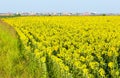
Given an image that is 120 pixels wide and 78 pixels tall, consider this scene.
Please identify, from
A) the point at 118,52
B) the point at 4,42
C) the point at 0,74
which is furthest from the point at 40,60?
the point at 4,42

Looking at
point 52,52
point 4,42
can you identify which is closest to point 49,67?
point 52,52

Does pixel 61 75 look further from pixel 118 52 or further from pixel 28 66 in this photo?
pixel 28 66

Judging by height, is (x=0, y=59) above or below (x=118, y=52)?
below

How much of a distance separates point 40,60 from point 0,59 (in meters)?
2.96

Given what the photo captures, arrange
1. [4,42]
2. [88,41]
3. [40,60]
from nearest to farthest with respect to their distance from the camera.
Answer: [40,60] < [88,41] < [4,42]

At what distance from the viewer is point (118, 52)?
10273mm

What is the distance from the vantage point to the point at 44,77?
9789 mm

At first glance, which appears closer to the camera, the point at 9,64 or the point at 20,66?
the point at 20,66

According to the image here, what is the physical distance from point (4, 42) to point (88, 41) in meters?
6.86

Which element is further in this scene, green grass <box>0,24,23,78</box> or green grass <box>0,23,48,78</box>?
green grass <box>0,24,23,78</box>

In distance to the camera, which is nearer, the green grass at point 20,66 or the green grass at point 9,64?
the green grass at point 20,66

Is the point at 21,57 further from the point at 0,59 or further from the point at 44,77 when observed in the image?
the point at 44,77

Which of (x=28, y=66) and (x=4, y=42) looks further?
(x=4, y=42)

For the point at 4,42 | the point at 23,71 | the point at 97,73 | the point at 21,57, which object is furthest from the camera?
the point at 4,42
